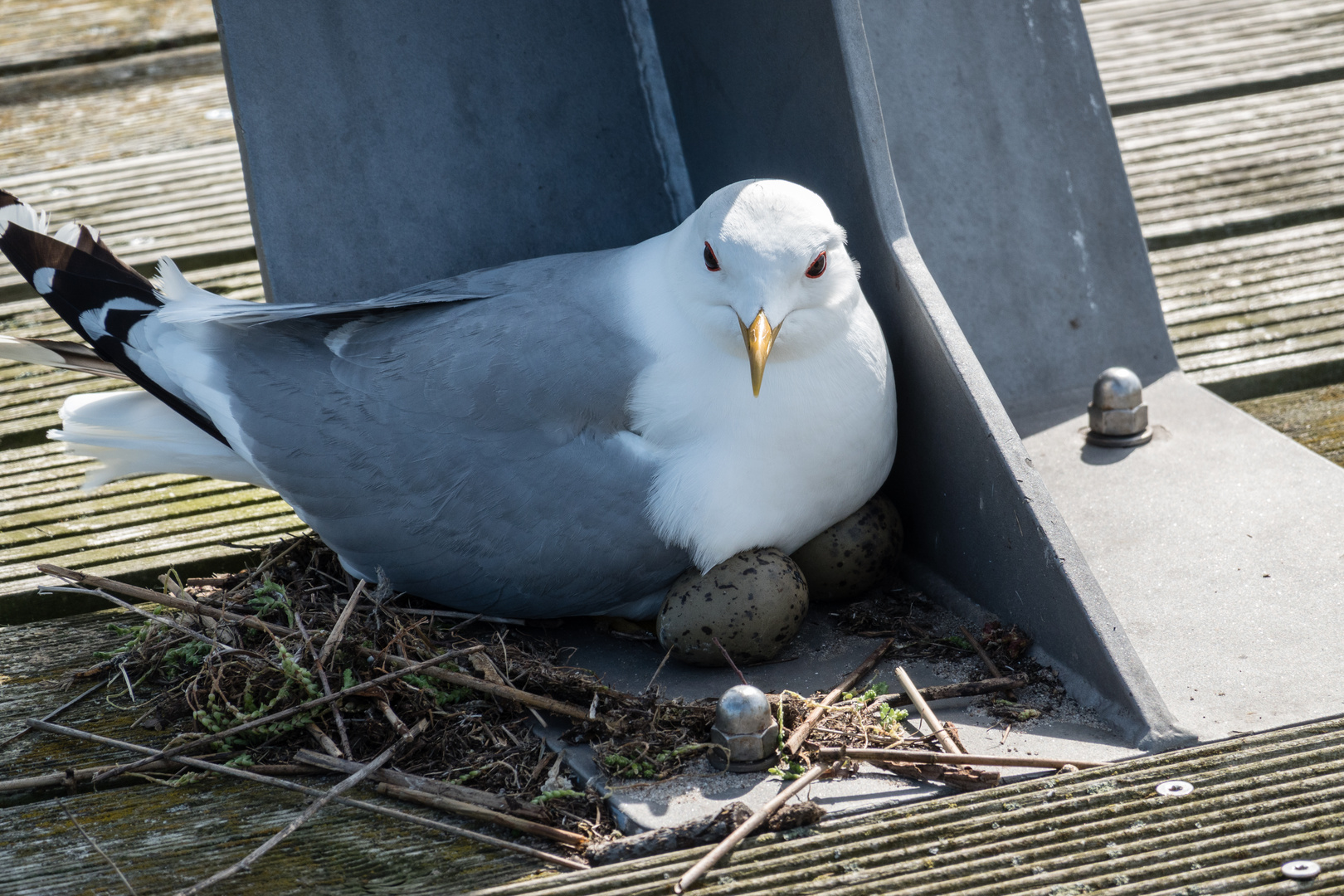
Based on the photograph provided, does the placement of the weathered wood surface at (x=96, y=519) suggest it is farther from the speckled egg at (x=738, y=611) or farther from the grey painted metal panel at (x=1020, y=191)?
the grey painted metal panel at (x=1020, y=191)

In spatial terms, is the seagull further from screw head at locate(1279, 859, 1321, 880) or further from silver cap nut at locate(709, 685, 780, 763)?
screw head at locate(1279, 859, 1321, 880)

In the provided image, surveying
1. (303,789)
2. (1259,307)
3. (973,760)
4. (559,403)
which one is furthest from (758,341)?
(1259,307)

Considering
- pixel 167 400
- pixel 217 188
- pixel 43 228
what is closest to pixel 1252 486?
pixel 167 400

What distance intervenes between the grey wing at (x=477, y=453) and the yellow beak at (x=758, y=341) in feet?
1.03

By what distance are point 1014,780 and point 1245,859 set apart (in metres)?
0.34

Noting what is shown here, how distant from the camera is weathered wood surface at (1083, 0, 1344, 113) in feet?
16.5

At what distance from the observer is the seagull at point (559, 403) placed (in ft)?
8.10

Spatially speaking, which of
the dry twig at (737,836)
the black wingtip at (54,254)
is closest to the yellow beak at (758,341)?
the dry twig at (737,836)

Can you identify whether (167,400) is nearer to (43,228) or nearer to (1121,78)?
(43,228)

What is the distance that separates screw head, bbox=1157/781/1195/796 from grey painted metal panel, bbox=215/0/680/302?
2.05 metres

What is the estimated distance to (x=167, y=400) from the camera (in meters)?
2.71

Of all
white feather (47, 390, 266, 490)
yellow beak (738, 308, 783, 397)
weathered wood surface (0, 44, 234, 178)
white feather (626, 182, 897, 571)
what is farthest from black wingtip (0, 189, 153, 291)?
weathered wood surface (0, 44, 234, 178)

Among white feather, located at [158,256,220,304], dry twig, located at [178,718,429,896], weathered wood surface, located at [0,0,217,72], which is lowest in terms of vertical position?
dry twig, located at [178,718,429,896]

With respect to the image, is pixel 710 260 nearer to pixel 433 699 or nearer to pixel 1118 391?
pixel 433 699
